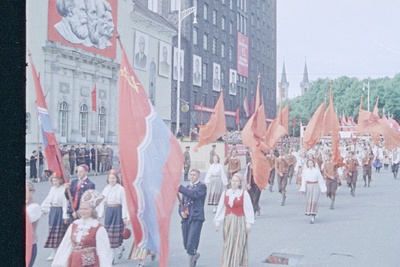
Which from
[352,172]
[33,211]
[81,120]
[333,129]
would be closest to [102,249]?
[33,211]

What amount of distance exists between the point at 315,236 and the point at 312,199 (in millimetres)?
1979

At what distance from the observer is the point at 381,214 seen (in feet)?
42.4

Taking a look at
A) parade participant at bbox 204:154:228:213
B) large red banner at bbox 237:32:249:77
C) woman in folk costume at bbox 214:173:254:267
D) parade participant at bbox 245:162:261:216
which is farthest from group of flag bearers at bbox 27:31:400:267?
large red banner at bbox 237:32:249:77

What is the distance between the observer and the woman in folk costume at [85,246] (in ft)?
15.5

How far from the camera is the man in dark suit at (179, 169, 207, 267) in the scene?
738 cm

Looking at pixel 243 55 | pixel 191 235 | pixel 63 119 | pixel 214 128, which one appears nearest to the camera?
pixel 191 235

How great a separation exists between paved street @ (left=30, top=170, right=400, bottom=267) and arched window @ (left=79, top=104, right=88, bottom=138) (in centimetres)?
883

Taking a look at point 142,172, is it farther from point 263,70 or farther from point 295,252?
point 263,70

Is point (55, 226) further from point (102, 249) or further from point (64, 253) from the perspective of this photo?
point (102, 249)

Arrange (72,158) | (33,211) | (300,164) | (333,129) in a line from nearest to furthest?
(33,211) < (333,129) < (300,164) < (72,158)

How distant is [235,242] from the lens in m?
7.14

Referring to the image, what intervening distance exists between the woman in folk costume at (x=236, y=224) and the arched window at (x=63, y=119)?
16448 mm

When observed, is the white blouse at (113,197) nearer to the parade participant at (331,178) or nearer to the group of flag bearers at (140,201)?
the group of flag bearers at (140,201)
